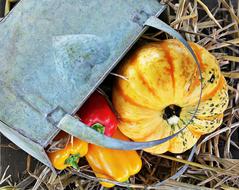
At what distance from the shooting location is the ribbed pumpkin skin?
1.44 metres

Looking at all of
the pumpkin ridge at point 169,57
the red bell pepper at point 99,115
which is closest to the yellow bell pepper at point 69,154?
the red bell pepper at point 99,115

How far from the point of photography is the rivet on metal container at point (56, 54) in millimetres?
1344

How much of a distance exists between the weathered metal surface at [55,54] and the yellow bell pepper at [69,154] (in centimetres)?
15

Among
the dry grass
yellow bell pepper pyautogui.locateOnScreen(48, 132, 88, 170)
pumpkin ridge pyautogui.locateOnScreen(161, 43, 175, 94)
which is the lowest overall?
the dry grass

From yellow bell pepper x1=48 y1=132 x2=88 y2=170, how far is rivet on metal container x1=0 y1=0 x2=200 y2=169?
14cm

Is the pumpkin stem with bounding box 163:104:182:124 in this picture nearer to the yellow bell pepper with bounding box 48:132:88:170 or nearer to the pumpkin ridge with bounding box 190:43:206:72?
the pumpkin ridge with bounding box 190:43:206:72

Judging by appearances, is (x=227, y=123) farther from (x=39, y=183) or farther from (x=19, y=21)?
(x=19, y=21)

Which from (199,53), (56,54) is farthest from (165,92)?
(56,54)

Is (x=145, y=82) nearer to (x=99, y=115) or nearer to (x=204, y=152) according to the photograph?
(x=99, y=115)

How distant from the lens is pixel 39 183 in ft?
5.64

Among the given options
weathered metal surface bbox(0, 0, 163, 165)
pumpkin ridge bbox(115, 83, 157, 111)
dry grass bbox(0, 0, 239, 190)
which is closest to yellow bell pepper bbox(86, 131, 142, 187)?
dry grass bbox(0, 0, 239, 190)

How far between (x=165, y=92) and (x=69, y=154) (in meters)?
0.34

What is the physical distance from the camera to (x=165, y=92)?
1426 mm

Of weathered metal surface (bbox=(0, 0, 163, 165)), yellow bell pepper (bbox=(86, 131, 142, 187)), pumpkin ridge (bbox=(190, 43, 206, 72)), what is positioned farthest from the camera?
yellow bell pepper (bbox=(86, 131, 142, 187))
